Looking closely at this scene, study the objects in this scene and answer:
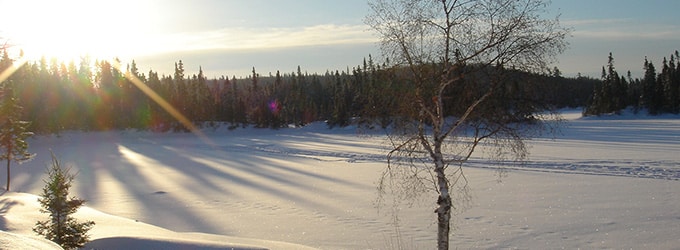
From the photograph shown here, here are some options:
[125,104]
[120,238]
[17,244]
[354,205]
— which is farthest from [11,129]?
[125,104]

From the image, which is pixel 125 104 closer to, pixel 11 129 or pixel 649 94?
pixel 11 129

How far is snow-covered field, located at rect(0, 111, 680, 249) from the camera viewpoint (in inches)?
510

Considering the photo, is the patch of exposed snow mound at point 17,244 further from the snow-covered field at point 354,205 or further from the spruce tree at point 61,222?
the spruce tree at point 61,222

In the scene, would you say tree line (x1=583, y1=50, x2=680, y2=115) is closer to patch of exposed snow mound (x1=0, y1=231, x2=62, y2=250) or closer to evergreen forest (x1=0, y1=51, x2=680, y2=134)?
evergreen forest (x1=0, y1=51, x2=680, y2=134)

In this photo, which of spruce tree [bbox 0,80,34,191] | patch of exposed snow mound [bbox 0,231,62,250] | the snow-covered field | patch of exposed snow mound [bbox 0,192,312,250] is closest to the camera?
patch of exposed snow mound [bbox 0,231,62,250]

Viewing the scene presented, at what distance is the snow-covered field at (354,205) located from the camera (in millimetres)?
12961

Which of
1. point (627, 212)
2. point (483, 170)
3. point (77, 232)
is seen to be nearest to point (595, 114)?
point (483, 170)

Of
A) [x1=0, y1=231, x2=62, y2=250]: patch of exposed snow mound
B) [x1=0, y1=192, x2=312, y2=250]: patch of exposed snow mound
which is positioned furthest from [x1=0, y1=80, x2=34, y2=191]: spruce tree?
[x1=0, y1=231, x2=62, y2=250]: patch of exposed snow mound

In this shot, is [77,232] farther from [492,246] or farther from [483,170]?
[483,170]

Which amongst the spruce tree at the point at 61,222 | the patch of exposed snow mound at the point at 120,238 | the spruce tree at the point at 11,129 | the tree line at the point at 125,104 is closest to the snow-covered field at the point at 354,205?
the patch of exposed snow mound at the point at 120,238

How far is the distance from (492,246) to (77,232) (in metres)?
9.43

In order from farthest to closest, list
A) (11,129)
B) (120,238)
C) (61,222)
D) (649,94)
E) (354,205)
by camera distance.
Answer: (649,94)
(11,129)
(354,205)
(120,238)
(61,222)

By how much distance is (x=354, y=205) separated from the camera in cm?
1923

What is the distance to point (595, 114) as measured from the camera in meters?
82.1
